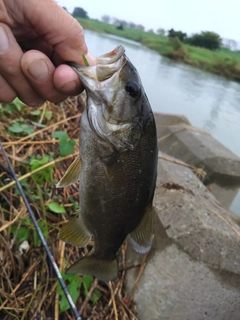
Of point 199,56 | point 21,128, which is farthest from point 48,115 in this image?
point 199,56

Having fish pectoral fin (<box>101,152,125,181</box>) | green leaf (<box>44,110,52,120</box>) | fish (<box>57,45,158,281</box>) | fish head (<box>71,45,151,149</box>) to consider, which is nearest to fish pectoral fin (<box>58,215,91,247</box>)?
fish (<box>57,45,158,281</box>)

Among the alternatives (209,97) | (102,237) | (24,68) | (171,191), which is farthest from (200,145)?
(209,97)

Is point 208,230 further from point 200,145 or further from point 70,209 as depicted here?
point 200,145

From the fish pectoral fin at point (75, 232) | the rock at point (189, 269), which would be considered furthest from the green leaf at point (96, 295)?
the fish pectoral fin at point (75, 232)

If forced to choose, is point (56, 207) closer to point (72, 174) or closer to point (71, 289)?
point (71, 289)

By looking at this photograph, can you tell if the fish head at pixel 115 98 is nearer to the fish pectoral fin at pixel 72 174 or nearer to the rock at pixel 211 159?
the fish pectoral fin at pixel 72 174

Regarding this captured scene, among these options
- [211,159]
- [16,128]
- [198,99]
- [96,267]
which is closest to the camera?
[96,267]
